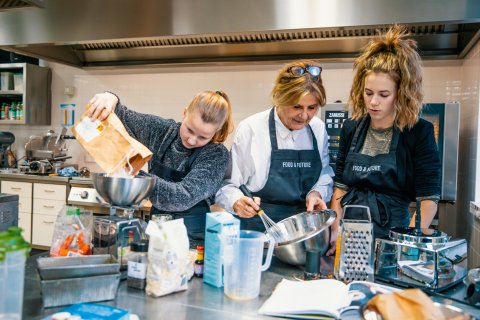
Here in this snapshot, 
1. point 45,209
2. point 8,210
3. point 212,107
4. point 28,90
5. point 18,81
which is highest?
point 18,81

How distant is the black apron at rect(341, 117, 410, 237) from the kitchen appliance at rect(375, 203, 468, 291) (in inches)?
11.5

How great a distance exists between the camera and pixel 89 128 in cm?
135

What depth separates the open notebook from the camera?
37.3 inches

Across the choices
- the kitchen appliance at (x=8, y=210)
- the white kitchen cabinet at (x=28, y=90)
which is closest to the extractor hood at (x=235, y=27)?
the white kitchen cabinet at (x=28, y=90)

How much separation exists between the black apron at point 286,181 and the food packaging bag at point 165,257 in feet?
2.48

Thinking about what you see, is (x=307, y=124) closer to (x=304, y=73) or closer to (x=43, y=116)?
(x=304, y=73)

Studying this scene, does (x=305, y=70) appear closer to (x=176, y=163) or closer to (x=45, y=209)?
(x=176, y=163)

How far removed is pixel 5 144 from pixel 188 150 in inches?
129

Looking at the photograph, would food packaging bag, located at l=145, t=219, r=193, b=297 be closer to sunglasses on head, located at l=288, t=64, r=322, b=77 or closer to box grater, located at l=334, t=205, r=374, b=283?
box grater, located at l=334, t=205, r=374, b=283

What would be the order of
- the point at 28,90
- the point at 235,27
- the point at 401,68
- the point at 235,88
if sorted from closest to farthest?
the point at 401,68 < the point at 235,27 < the point at 235,88 < the point at 28,90

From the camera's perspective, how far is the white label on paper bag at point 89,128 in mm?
1334

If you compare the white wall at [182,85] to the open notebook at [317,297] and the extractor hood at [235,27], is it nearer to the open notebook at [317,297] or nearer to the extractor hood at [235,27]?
the extractor hood at [235,27]

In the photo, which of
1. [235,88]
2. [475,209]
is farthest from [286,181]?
[235,88]

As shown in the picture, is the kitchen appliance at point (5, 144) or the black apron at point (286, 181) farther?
the kitchen appliance at point (5, 144)
